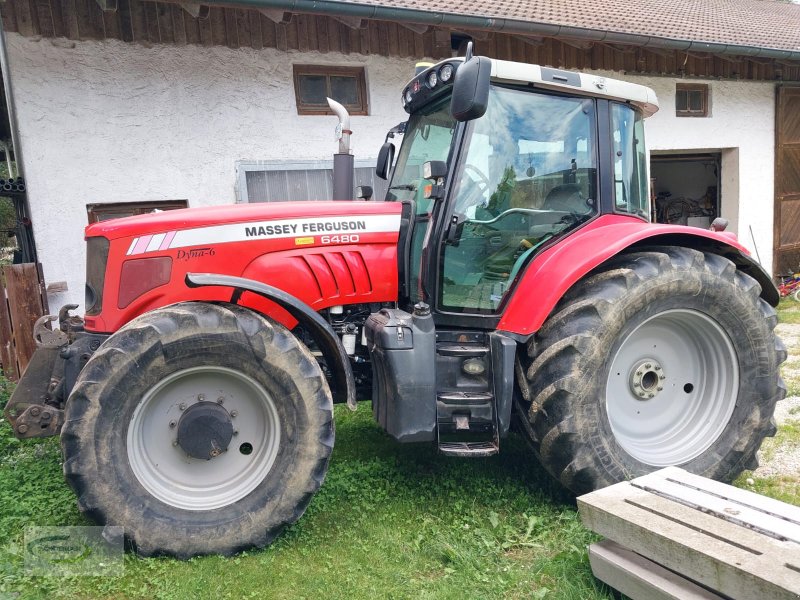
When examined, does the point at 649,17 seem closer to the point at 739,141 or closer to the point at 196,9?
the point at 739,141

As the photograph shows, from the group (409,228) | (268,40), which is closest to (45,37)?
(268,40)

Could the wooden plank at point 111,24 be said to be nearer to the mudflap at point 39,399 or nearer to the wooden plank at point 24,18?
the wooden plank at point 24,18

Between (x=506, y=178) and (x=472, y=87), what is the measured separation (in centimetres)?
61

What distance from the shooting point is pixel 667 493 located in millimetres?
2611

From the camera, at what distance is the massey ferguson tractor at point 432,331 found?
272 centimetres

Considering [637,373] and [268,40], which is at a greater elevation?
[268,40]

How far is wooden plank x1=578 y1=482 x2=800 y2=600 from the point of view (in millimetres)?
1975

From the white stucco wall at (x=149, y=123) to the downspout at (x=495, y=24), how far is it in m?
0.66

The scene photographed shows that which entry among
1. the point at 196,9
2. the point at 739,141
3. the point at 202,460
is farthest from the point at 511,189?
the point at 739,141

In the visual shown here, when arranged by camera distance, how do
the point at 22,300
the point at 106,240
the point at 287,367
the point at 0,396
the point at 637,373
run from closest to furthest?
the point at 287,367 → the point at 106,240 → the point at 637,373 → the point at 0,396 → the point at 22,300

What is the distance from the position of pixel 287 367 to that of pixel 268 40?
455cm

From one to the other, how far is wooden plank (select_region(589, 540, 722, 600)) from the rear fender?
4.14ft

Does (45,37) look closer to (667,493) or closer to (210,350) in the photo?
(210,350)

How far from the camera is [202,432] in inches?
109
